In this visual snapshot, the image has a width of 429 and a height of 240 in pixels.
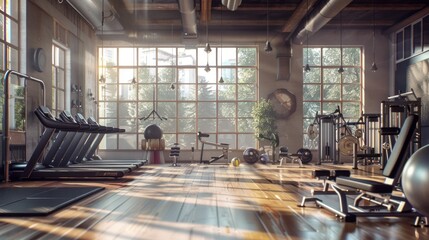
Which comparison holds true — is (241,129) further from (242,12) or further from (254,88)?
(242,12)

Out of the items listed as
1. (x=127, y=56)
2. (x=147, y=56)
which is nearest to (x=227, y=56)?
(x=147, y=56)

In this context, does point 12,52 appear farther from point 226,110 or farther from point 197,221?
point 226,110

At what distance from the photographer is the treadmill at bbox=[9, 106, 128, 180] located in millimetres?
6492

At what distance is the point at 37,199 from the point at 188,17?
6.22 m

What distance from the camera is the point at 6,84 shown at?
21.2ft

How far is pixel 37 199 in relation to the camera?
4.60 meters

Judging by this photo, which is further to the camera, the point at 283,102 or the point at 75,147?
the point at 283,102

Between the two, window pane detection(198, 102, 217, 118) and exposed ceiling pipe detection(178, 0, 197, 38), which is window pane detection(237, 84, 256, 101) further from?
exposed ceiling pipe detection(178, 0, 197, 38)

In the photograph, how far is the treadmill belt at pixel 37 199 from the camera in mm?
3809

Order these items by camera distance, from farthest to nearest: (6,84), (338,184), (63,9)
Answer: (63,9)
(6,84)
(338,184)

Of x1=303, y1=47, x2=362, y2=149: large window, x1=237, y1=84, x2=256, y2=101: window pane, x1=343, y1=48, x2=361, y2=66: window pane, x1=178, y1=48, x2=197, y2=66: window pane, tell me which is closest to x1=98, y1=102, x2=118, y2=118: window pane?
x1=178, y1=48, x2=197, y2=66: window pane

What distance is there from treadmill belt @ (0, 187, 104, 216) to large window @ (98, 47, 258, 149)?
779 cm

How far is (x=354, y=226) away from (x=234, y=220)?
90cm

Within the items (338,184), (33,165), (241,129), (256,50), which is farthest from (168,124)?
(338,184)
